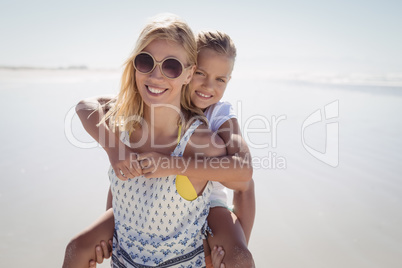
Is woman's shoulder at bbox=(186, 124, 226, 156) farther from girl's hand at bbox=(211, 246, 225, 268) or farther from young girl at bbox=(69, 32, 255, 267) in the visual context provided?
girl's hand at bbox=(211, 246, 225, 268)

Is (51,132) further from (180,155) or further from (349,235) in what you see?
(349,235)

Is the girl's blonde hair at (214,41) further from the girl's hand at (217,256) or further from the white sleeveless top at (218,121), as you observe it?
the girl's hand at (217,256)

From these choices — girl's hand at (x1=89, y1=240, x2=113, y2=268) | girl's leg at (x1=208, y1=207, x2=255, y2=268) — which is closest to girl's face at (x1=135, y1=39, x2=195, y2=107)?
girl's leg at (x1=208, y1=207, x2=255, y2=268)

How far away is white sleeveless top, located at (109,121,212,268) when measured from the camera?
191 cm

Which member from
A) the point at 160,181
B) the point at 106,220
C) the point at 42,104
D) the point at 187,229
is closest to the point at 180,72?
the point at 160,181

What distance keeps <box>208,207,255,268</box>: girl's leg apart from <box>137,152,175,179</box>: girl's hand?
57 cm

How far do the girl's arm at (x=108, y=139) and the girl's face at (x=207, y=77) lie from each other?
718 millimetres

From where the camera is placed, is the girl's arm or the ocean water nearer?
the girl's arm

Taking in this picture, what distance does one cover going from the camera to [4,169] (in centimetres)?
420

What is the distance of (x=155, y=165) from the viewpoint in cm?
180

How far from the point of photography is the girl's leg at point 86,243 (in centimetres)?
198

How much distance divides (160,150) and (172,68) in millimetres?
543

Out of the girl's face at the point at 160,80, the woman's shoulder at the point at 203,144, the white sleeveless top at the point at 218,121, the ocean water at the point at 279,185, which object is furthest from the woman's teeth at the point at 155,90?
the ocean water at the point at 279,185

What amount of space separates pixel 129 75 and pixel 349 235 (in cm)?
270
